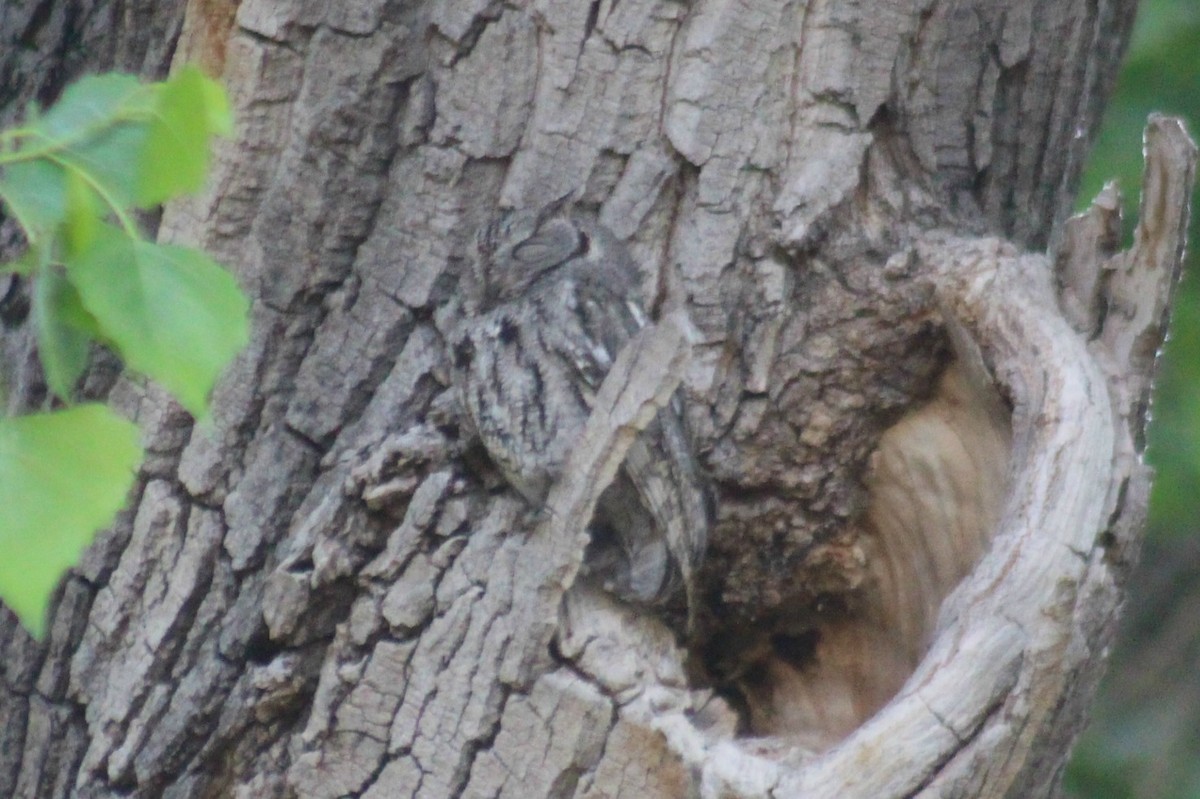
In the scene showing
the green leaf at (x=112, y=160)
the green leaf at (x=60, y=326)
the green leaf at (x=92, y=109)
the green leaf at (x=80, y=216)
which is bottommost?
the green leaf at (x=60, y=326)

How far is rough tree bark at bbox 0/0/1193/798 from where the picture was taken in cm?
155

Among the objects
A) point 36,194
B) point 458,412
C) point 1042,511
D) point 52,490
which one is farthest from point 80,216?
point 1042,511

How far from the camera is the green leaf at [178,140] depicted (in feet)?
2.76

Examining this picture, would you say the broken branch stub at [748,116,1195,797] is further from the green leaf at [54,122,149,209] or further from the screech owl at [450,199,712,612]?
the green leaf at [54,122,149,209]

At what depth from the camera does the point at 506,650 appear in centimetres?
149

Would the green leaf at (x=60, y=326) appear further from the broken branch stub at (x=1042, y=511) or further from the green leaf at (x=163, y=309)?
the broken branch stub at (x=1042, y=511)

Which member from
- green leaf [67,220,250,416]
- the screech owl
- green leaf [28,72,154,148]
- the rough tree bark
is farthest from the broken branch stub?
green leaf [28,72,154,148]

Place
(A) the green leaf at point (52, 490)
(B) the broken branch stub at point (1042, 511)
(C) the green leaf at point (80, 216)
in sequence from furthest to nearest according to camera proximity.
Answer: (B) the broken branch stub at point (1042, 511)
(C) the green leaf at point (80, 216)
(A) the green leaf at point (52, 490)

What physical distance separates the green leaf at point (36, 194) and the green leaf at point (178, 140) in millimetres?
56

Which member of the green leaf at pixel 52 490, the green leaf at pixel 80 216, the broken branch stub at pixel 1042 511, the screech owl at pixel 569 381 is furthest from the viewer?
the screech owl at pixel 569 381

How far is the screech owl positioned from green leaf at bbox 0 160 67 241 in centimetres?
74

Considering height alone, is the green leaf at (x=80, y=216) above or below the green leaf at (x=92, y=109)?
below

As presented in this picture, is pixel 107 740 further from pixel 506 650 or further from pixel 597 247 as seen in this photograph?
pixel 597 247

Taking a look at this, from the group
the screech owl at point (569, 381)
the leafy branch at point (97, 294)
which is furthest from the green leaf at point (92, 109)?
the screech owl at point (569, 381)
